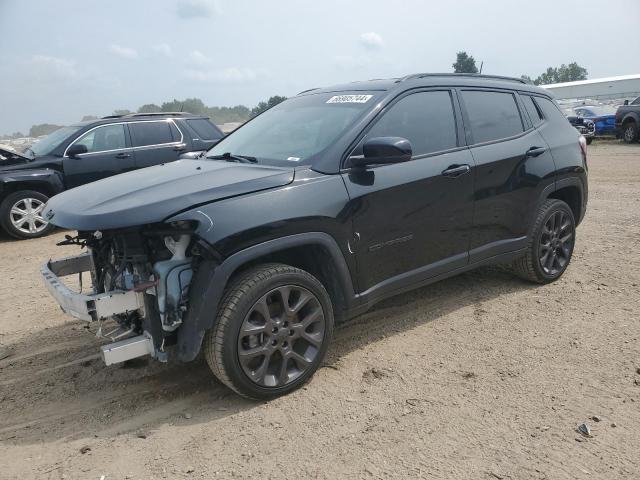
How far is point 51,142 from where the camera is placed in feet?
29.0

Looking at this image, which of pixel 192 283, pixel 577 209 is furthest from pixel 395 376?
pixel 577 209

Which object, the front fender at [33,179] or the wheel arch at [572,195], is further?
the front fender at [33,179]

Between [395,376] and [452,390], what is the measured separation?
372 mm

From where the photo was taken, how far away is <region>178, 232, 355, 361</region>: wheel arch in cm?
292

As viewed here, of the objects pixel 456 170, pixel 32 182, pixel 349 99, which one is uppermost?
pixel 349 99

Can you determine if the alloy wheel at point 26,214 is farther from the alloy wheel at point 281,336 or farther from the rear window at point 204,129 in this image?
the alloy wheel at point 281,336

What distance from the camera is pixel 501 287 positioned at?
5047mm

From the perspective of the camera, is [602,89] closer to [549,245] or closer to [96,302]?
[549,245]

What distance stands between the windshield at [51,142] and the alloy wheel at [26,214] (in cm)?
86

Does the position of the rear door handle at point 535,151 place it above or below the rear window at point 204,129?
below

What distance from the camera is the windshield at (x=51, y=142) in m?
8.66

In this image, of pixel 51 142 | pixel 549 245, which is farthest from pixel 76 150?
pixel 549 245

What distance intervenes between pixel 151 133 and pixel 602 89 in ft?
191

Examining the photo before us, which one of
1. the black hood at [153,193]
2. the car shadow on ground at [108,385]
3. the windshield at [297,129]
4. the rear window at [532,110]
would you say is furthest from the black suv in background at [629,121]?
the black hood at [153,193]
